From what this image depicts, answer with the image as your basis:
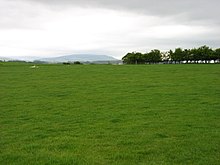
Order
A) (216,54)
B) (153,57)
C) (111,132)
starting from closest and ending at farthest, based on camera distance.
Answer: (111,132) < (216,54) < (153,57)

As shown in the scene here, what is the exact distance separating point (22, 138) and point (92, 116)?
387 cm

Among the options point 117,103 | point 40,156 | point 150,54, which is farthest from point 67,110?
point 150,54

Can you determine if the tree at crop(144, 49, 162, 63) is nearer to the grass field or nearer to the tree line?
the tree line

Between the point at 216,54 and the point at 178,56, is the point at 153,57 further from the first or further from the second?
the point at 216,54

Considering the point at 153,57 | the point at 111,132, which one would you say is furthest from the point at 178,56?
the point at 111,132

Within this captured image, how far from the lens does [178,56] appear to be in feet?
364

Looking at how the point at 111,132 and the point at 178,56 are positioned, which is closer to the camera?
the point at 111,132

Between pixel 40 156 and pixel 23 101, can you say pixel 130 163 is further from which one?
pixel 23 101

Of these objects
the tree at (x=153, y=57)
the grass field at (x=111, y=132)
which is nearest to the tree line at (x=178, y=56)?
the tree at (x=153, y=57)

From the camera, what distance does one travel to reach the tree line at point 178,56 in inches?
4134

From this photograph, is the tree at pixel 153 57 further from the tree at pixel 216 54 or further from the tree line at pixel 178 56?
the tree at pixel 216 54

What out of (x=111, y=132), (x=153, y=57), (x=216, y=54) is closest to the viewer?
(x=111, y=132)

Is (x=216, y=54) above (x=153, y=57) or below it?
above

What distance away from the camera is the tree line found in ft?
345
